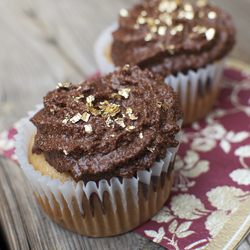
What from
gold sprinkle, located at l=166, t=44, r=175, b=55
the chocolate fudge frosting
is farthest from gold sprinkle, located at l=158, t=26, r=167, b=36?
gold sprinkle, located at l=166, t=44, r=175, b=55

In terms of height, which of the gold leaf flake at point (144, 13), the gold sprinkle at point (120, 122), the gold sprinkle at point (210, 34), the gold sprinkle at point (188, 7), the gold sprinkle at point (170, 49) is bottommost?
the gold sprinkle at point (120, 122)

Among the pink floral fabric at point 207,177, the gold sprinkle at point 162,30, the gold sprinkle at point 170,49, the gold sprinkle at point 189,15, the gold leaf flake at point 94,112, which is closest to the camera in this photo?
the gold leaf flake at point 94,112

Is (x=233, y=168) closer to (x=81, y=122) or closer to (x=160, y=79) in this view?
(x=160, y=79)

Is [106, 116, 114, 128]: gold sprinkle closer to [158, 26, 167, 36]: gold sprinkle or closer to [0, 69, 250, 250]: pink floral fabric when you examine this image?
[0, 69, 250, 250]: pink floral fabric

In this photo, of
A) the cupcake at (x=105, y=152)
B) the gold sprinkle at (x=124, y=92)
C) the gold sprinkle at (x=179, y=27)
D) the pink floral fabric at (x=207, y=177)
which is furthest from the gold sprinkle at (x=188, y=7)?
the gold sprinkle at (x=124, y=92)

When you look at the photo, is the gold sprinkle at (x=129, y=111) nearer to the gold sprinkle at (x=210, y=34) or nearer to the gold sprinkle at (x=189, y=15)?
the gold sprinkle at (x=210, y=34)

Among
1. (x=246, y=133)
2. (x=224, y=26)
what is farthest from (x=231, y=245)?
(x=224, y=26)
